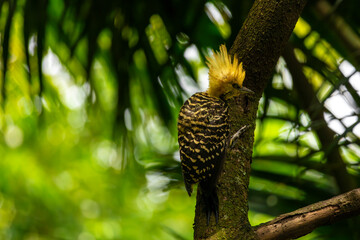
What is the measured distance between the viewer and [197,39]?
8.98 ft

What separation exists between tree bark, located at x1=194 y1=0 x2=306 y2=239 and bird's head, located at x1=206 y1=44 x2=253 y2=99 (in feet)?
0.13

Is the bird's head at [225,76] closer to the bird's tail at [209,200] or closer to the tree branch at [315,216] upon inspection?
the bird's tail at [209,200]

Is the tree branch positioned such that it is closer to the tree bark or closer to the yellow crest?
the tree bark

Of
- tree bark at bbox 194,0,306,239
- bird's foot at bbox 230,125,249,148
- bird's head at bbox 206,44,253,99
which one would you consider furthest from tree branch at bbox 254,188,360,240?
bird's head at bbox 206,44,253,99

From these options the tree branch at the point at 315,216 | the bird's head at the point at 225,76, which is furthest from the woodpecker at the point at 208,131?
the tree branch at the point at 315,216

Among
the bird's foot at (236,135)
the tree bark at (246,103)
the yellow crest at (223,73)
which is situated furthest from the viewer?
the yellow crest at (223,73)

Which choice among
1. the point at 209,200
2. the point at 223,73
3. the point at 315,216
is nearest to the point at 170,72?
the point at 223,73

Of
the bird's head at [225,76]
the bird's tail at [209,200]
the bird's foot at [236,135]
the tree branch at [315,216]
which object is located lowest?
the tree branch at [315,216]

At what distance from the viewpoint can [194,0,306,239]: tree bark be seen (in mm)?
1831

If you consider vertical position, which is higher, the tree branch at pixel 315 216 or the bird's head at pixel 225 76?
the bird's head at pixel 225 76

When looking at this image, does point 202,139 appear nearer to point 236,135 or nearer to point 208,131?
point 208,131

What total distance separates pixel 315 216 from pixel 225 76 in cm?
96

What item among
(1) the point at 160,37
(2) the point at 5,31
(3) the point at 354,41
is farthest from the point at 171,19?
(3) the point at 354,41

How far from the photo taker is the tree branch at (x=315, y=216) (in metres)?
1.67
